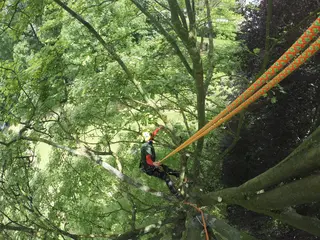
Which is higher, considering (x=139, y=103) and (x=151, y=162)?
(x=139, y=103)

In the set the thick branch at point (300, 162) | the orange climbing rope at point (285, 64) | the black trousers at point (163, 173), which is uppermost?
the black trousers at point (163, 173)

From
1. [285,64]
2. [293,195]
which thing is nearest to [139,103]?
[293,195]

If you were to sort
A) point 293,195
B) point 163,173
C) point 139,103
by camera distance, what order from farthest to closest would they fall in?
point 163,173
point 139,103
point 293,195

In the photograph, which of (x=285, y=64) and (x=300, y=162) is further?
(x=300, y=162)

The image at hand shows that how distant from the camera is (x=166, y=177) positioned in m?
4.96

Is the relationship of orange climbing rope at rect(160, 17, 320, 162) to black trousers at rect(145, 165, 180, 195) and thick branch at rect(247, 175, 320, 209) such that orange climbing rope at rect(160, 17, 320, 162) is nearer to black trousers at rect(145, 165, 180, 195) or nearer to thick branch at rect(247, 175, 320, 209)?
thick branch at rect(247, 175, 320, 209)

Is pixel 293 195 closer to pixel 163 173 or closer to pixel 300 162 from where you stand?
pixel 300 162

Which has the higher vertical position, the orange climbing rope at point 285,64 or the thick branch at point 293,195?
the orange climbing rope at point 285,64

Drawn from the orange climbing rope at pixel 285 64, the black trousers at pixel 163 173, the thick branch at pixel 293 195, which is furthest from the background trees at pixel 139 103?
the orange climbing rope at pixel 285 64

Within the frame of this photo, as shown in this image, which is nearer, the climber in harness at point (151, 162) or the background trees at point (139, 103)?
the background trees at point (139, 103)

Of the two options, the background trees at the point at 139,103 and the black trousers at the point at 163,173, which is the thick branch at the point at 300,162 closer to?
the background trees at the point at 139,103

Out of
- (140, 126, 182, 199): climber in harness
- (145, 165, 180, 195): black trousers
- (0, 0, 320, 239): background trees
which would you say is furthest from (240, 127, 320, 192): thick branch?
(145, 165, 180, 195): black trousers

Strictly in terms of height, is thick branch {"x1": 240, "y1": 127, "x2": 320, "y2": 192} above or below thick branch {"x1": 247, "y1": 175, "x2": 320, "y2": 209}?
above

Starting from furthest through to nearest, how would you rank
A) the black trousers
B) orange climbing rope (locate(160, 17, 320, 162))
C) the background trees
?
the black trousers → the background trees → orange climbing rope (locate(160, 17, 320, 162))
